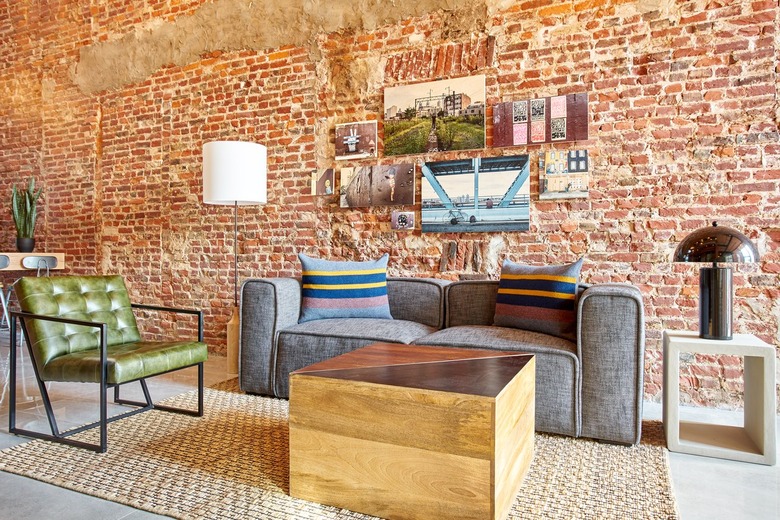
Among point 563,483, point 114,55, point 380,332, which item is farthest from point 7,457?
point 114,55

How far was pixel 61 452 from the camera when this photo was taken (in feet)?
7.35

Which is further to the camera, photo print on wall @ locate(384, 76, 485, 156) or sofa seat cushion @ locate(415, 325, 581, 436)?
photo print on wall @ locate(384, 76, 485, 156)

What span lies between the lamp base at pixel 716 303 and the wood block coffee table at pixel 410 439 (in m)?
1.07

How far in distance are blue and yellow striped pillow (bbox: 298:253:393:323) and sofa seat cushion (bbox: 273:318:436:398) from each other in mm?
122

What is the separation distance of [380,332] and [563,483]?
129cm

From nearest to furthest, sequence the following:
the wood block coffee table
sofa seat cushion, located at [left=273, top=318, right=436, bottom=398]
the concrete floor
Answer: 1. the wood block coffee table
2. the concrete floor
3. sofa seat cushion, located at [left=273, top=318, right=436, bottom=398]

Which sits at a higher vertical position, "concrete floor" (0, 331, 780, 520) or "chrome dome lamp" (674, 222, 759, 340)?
"chrome dome lamp" (674, 222, 759, 340)

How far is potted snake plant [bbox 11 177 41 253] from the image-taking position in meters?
5.22

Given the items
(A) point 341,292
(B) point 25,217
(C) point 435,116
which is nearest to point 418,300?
(A) point 341,292

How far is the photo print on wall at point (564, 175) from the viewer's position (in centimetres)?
334

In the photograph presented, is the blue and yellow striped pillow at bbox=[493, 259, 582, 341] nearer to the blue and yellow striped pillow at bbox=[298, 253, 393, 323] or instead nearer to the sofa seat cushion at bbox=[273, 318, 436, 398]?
the sofa seat cushion at bbox=[273, 318, 436, 398]

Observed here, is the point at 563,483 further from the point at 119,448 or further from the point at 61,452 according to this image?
the point at 61,452

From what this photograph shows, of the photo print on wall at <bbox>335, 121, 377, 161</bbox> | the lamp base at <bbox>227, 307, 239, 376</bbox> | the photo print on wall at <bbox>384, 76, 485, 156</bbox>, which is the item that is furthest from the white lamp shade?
the photo print on wall at <bbox>384, 76, 485, 156</bbox>

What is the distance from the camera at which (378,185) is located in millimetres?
3939
